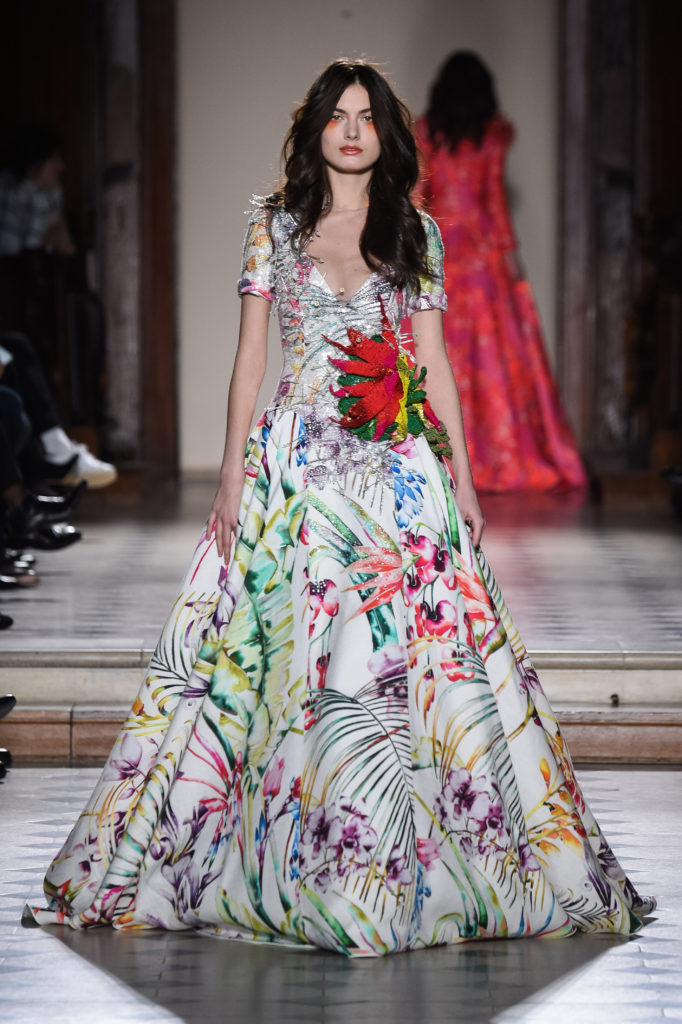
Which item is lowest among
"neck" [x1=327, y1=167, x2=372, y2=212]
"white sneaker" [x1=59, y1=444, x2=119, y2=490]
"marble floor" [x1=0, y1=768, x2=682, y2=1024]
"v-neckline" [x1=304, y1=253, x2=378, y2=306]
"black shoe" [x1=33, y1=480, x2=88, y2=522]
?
"marble floor" [x1=0, y1=768, x2=682, y2=1024]

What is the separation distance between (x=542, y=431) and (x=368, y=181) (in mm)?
5787

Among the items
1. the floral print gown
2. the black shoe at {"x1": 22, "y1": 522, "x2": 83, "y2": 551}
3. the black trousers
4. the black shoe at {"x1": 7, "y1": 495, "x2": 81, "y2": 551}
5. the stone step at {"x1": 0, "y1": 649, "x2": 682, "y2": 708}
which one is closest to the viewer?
the floral print gown

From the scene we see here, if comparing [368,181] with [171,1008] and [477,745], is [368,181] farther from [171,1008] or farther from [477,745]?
[171,1008]

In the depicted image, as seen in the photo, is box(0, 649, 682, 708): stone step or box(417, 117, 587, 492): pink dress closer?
box(0, 649, 682, 708): stone step

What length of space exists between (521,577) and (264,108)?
4.74 metres

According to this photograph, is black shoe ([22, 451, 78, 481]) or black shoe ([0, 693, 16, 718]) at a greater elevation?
black shoe ([22, 451, 78, 481])

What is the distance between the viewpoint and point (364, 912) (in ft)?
7.13

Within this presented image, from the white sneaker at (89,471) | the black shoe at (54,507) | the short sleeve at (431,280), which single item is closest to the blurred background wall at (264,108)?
the white sneaker at (89,471)

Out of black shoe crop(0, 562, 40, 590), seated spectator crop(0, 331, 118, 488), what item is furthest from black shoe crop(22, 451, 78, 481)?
black shoe crop(0, 562, 40, 590)

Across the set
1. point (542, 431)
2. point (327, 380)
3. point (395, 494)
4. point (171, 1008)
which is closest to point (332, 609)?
point (395, 494)

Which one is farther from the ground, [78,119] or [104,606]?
[78,119]

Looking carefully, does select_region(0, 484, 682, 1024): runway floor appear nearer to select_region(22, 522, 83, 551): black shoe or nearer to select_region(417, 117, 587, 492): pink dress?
select_region(22, 522, 83, 551): black shoe

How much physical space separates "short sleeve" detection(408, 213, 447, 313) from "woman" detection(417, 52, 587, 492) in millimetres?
5506

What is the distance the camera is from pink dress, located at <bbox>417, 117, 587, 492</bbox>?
813 cm
